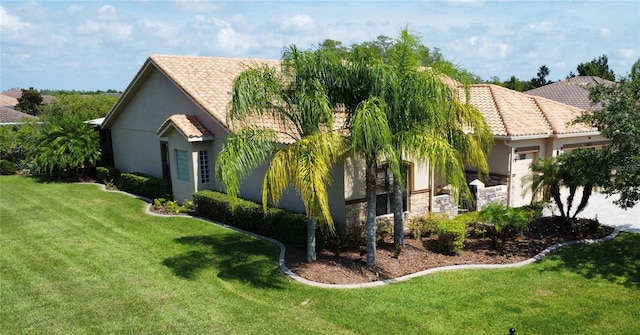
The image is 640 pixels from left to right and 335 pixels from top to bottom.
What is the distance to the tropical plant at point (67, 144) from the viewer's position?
24.2 meters

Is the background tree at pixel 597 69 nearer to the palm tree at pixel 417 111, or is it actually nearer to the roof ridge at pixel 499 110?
the roof ridge at pixel 499 110

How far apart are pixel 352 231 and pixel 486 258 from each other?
365 cm

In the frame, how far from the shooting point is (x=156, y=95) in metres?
22.2

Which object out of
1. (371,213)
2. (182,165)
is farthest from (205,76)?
(371,213)

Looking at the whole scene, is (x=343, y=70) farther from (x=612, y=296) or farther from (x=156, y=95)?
(x=156, y=95)

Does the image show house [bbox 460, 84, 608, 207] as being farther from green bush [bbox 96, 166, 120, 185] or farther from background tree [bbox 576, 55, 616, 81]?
background tree [bbox 576, 55, 616, 81]

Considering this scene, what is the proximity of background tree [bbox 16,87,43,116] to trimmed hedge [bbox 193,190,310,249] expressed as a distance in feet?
190

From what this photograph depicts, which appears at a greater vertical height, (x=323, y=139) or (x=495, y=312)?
(x=323, y=139)

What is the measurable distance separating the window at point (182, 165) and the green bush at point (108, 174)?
21.1 feet

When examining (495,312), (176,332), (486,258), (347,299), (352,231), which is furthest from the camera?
(352,231)

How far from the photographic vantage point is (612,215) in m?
16.6

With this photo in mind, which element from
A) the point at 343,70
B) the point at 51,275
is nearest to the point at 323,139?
the point at 343,70

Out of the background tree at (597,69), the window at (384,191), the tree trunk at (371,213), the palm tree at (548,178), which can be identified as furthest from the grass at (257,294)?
the background tree at (597,69)

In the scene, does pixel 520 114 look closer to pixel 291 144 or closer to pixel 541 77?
pixel 291 144
